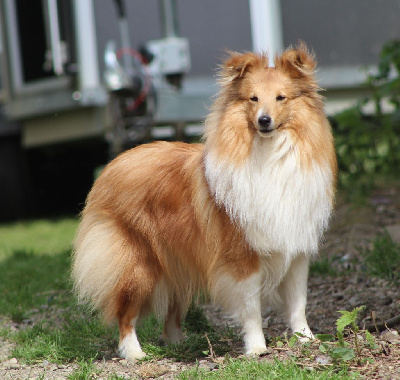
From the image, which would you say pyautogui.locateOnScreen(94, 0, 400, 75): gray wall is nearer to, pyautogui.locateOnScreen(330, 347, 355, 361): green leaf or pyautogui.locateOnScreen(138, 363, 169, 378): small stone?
pyautogui.locateOnScreen(138, 363, 169, 378): small stone

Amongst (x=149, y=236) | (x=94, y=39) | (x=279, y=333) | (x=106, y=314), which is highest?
(x=94, y=39)

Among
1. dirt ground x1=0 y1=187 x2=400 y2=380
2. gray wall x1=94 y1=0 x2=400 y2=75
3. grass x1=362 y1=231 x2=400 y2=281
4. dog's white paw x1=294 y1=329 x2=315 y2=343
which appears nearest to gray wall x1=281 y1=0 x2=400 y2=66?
gray wall x1=94 y1=0 x2=400 y2=75

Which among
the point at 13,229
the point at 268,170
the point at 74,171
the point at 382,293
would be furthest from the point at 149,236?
the point at 74,171

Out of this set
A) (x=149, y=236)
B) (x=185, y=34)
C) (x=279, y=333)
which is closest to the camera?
(x=149, y=236)

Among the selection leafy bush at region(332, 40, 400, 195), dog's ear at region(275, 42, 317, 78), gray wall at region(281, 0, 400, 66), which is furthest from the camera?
gray wall at region(281, 0, 400, 66)

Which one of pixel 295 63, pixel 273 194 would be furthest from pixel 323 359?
pixel 295 63

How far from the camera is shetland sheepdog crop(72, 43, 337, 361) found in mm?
3553

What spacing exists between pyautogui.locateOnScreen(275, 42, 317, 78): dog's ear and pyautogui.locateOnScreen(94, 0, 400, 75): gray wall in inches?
204

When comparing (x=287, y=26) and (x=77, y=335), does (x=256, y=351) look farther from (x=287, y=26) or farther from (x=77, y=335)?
(x=287, y=26)

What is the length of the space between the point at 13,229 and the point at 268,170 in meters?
6.38

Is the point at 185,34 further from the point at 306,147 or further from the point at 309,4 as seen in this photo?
the point at 306,147

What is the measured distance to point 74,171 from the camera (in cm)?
1081

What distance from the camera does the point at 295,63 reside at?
3.64 meters

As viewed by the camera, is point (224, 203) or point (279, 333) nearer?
point (224, 203)
